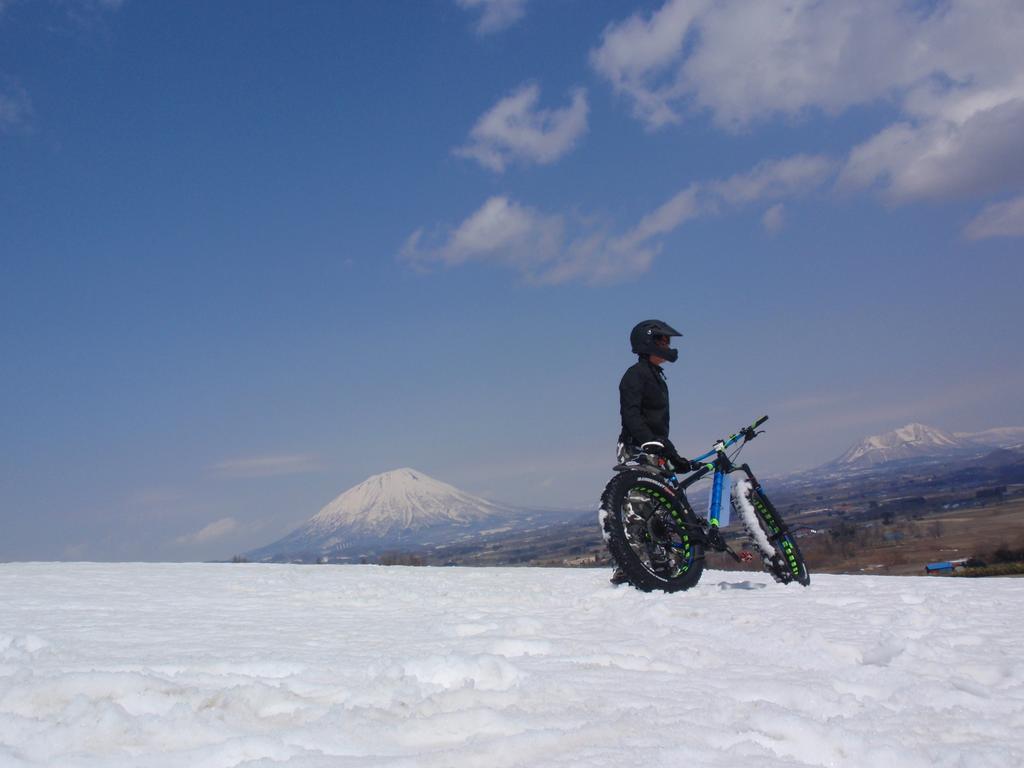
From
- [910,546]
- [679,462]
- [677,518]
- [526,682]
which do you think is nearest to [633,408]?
[679,462]

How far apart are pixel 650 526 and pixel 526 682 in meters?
3.96

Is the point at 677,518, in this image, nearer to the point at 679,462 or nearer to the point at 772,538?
the point at 679,462

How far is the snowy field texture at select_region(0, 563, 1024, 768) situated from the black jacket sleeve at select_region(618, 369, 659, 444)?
1.62 m

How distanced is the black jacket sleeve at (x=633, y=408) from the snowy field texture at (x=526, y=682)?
1621 mm

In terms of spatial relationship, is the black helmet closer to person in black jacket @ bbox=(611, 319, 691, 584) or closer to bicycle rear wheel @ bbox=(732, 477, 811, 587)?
person in black jacket @ bbox=(611, 319, 691, 584)

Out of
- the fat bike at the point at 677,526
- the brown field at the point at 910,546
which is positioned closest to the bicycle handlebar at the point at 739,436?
the fat bike at the point at 677,526

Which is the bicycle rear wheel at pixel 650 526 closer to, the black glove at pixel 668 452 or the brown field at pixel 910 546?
the black glove at pixel 668 452

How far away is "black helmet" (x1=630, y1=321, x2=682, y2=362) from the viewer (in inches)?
311

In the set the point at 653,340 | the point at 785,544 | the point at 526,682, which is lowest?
the point at 526,682

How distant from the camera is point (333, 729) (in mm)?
2721

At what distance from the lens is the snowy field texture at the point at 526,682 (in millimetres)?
2590

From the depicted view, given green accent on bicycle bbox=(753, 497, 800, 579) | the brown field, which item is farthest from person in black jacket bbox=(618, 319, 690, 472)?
the brown field

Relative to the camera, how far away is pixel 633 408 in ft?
25.3

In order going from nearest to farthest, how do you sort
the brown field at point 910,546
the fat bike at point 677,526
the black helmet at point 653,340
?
the fat bike at point 677,526 < the black helmet at point 653,340 < the brown field at point 910,546
